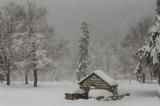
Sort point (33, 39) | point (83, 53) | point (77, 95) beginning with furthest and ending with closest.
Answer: point (83, 53) < point (33, 39) < point (77, 95)

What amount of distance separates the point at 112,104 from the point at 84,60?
2633 cm

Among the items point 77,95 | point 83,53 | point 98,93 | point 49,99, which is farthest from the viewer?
point 83,53

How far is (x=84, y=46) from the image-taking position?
6022 centimetres

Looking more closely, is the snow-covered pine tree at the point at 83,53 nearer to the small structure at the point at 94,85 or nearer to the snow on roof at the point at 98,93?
the small structure at the point at 94,85

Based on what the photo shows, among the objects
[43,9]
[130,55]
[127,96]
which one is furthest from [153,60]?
[130,55]

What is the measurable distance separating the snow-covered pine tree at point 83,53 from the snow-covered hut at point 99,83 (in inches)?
763

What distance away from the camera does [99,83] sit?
1540 inches

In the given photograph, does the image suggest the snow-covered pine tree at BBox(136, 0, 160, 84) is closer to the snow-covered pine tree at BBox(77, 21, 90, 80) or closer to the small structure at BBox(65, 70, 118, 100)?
the small structure at BBox(65, 70, 118, 100)

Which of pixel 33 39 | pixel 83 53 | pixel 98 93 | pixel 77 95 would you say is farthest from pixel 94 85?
pixel 83 53

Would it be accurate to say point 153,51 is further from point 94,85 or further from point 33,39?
point 33,39

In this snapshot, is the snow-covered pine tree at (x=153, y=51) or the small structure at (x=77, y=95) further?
the small structure at (x=77, y=95)

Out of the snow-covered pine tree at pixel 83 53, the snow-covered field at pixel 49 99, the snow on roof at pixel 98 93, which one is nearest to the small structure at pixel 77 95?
the snow-covered field at pixel 49 99

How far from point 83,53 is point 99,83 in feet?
70.5

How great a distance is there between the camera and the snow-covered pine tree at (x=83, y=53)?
5959 cm
